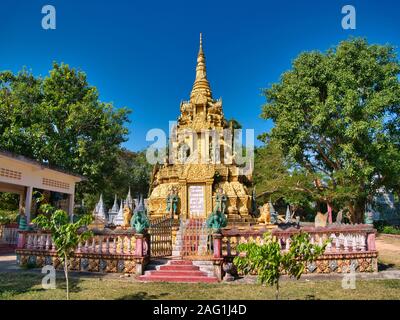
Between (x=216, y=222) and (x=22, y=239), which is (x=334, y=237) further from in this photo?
(x=22, y=239)

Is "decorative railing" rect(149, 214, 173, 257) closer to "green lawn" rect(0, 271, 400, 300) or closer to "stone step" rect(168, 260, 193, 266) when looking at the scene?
"stone step" rect(168, 260, 193, 266)

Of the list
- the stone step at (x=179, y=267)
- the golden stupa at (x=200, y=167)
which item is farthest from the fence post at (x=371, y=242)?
the golden stupa at (x=200, y=167)

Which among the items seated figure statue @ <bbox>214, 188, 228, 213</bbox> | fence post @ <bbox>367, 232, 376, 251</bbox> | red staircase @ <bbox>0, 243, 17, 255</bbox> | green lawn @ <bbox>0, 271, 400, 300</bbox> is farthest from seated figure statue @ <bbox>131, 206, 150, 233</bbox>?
seated figure statue @ <bbox>214, 188, 228, 213</bbox>

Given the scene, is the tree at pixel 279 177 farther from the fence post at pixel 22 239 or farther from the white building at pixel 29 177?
the fence post at pixel 22 239

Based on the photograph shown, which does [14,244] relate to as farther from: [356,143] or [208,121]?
[356,143]

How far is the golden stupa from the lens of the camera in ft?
72.5

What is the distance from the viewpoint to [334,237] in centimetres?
1138

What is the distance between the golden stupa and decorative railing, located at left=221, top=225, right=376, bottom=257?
9692 millimetres

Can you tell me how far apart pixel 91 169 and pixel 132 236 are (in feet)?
53.4

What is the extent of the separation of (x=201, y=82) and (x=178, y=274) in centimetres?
2077

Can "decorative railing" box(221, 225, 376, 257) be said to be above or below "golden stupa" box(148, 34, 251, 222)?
below

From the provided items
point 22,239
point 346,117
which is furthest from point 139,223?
point 346,117

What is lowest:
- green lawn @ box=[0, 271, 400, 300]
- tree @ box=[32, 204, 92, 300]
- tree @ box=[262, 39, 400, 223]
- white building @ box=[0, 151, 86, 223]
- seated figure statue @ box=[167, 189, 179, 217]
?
green lawn @ box=[0, 271, 400, 300]
